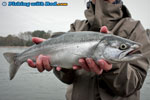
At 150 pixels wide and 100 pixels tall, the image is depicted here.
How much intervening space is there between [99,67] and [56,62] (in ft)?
2.56

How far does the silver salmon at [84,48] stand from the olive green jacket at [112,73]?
0.30m

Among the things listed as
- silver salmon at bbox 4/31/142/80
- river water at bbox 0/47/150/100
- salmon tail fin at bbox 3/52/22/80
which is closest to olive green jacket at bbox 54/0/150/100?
silver salmon at bbox 4/31/142/80

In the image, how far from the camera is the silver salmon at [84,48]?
2.27m

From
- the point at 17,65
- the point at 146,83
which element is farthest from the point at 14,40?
the point at 17,65

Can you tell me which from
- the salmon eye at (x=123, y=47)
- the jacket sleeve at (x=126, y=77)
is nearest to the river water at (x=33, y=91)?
the jacket sleeve at (x=126, y=77)

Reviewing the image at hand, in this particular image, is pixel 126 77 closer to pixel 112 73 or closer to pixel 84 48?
pixel 112 73

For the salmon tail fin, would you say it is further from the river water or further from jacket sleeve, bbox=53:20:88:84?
the river water

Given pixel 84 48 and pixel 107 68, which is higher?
pixel 84 48

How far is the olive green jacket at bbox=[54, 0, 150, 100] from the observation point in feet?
8.42

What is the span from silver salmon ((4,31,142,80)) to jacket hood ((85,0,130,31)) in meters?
0.56

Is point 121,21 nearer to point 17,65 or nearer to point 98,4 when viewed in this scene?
point 98,4

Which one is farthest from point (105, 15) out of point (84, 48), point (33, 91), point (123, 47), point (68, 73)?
point (33, 91)

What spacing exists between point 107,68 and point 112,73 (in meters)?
0.16

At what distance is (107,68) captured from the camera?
2.46 metres
